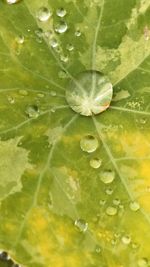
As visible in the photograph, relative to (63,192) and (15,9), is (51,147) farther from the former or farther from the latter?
(15,9)

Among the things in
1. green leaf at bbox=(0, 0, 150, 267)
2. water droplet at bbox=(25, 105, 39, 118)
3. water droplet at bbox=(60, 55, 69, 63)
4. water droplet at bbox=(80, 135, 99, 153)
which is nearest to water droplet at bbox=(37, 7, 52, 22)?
green leaf at bbox=(0, 0, 150, 267)

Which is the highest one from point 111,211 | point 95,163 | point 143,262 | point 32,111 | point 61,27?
point 61,27

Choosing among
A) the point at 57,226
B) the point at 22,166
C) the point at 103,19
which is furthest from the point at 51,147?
the point at 103,19

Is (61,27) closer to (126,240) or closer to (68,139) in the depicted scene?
(68,139)

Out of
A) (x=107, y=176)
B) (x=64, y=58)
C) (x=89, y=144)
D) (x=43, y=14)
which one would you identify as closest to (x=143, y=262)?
(x=107, y=176)

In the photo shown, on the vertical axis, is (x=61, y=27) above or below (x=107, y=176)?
above
